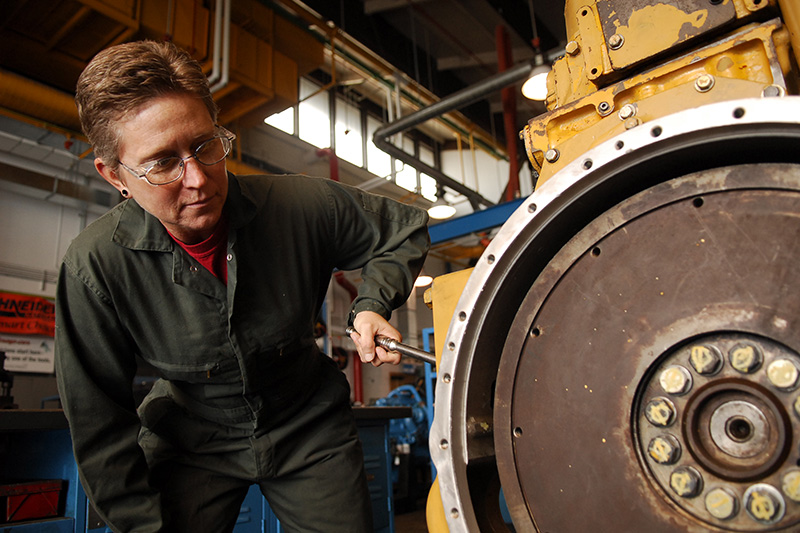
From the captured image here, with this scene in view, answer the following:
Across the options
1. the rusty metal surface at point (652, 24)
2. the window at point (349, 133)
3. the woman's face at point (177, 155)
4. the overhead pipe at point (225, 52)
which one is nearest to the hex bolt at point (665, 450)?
the rusty metal surface at point (652, 24)

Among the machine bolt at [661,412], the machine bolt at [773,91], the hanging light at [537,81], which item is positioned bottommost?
the machine bolt at [661,412]

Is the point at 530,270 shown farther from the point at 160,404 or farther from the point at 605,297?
the point at 160,404

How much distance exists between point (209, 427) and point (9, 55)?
3.83 metres

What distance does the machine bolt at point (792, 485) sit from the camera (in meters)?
0.49

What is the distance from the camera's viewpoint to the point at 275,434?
1.14 m

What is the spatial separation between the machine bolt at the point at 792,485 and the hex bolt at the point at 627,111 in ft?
1.37

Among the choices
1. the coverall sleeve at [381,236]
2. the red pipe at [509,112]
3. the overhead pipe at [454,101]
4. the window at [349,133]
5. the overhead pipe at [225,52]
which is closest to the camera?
the coverall sleeve at [381,236]

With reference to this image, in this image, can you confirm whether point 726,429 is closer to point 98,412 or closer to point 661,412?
point 661,412

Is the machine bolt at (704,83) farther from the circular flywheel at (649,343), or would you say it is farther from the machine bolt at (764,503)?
the machine bolt at (764,503)

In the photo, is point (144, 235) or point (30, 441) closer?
point (144, 235)

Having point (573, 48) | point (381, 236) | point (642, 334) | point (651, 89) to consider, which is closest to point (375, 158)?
point (381, 236)

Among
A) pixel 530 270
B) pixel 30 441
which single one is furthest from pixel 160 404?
pixel 30 441

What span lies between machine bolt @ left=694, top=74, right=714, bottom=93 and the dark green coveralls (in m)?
0.66

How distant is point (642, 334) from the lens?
0.59 metres
